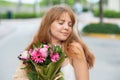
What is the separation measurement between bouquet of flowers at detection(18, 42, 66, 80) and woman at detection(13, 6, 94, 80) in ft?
0.25

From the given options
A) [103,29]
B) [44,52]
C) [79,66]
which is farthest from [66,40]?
[103,29]

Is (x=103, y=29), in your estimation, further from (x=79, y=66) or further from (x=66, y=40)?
(x=79, y=66)

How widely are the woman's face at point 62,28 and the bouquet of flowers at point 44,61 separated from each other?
199 mm

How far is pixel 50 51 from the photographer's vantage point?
317cm

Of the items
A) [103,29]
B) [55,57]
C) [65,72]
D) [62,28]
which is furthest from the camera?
[103,29]

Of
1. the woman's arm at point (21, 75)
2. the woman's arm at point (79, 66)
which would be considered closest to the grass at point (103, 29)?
the woman's arm at point (79, 66)

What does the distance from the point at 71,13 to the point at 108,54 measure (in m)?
12.0

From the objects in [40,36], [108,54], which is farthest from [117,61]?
[40,36]

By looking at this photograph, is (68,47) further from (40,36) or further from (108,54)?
(108,54)

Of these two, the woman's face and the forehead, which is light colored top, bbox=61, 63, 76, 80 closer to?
the woman's face

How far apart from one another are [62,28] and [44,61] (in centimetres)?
33

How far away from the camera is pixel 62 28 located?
3.37 metres

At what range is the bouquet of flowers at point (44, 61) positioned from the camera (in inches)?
124

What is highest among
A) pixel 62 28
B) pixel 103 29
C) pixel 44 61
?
pixel 62 28
